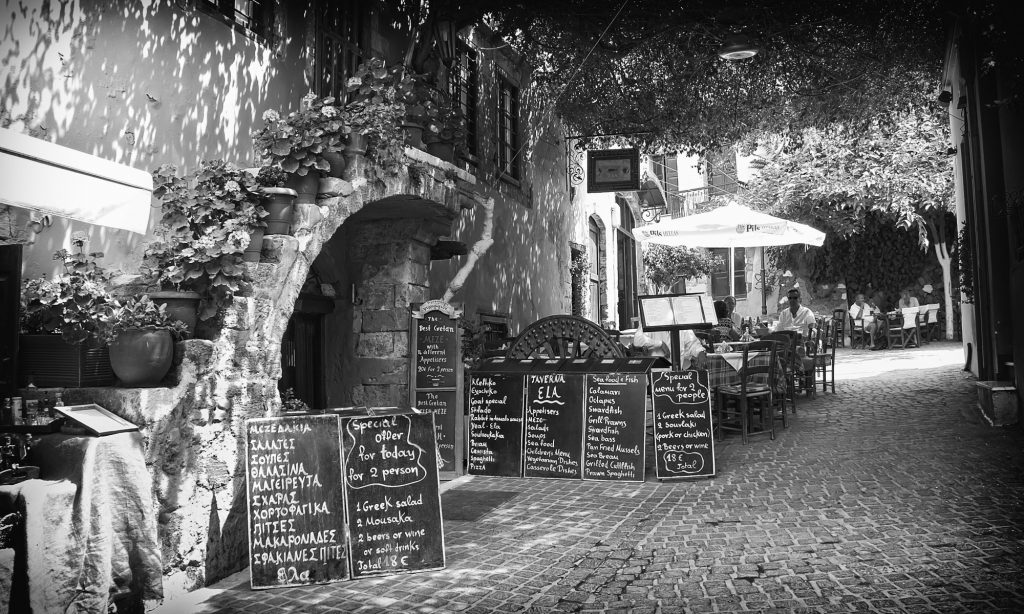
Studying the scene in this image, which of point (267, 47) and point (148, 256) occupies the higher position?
point (267, 47)

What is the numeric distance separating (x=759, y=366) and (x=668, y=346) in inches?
80.7

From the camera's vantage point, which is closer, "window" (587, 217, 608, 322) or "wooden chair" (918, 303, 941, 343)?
"window" (587, 217, 608, 322)

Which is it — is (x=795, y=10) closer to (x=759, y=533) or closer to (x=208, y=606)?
(x=759, y=533)

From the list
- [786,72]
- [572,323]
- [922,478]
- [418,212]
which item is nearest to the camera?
[922,478]

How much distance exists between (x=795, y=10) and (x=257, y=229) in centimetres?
688

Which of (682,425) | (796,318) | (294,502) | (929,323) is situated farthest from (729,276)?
(294,502)

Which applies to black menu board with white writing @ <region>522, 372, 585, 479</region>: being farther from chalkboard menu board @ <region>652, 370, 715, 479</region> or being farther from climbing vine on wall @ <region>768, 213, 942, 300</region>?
climbing vine on wall @ <region>768, 213, 942, 300</region>

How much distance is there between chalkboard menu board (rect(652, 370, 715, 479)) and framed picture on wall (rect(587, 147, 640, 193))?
18.2 ft

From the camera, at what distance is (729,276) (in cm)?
2992

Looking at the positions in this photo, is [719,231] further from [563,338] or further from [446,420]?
[446,420]

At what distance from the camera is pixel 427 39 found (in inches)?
322

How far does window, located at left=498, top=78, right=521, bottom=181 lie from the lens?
1126cm

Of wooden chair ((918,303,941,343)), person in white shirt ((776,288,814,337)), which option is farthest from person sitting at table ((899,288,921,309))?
person in white shirt ((776,288,814,337))

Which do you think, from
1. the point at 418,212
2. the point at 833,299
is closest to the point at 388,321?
the point at 418,212
